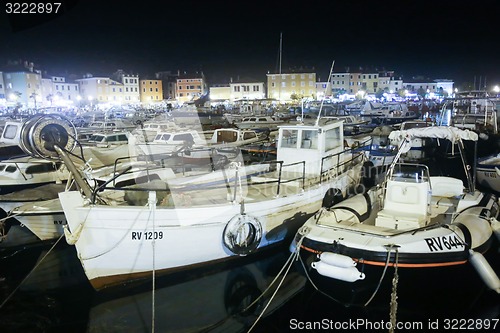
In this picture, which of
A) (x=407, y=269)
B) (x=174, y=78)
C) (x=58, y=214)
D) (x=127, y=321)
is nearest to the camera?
(x=407, y=269)

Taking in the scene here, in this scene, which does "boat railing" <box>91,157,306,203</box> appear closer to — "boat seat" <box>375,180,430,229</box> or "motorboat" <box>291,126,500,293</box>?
"motorboat" <box>291,126,500,293</box>

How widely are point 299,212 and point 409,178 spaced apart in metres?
3.23

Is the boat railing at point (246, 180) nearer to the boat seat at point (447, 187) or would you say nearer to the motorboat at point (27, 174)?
the boat seat at point (447, 187)

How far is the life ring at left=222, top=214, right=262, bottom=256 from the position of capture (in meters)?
9.88

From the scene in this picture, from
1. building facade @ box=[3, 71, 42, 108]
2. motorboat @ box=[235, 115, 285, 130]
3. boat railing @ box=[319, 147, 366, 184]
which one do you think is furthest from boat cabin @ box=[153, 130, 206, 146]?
building facade @ box=[3, 71, 42, 108]

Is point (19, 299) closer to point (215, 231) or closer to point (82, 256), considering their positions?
point (82, 256)

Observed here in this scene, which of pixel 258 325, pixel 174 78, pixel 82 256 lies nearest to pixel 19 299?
pixel 82 256

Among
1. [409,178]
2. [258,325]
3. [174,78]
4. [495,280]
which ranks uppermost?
[174,78]

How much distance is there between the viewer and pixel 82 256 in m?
9.14

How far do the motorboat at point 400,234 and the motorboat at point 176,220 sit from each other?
1.42m

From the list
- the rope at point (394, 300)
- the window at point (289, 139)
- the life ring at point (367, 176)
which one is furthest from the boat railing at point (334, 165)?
the rope at point (394, 300)

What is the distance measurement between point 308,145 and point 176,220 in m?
5.52

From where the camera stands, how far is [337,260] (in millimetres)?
8039

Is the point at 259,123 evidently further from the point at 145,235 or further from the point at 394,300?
the point at 394,300
